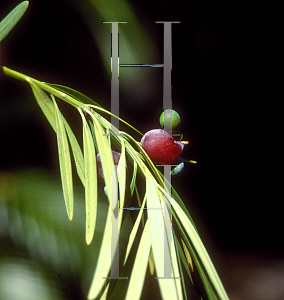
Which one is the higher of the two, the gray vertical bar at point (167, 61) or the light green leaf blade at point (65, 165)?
the gray vertical bar at point (167, 61)

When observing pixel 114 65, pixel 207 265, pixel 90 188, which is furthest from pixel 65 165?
pixel 114 65

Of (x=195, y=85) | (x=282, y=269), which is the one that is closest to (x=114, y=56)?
(x=195, y=85)

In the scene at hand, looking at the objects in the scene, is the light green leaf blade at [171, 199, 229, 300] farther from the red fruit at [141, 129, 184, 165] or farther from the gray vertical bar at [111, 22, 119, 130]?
the gray vertical bar at [111, 22, 119, 130]

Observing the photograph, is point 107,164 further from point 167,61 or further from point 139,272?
point 167,61

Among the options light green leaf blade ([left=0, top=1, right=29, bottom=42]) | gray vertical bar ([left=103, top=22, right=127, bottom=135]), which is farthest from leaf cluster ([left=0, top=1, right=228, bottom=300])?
gray vertical bar ([left=103, top=22, right=127, bottom=135])

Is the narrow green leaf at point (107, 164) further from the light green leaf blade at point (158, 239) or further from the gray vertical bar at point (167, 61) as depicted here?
the gray vertical bar at point (167, 61)

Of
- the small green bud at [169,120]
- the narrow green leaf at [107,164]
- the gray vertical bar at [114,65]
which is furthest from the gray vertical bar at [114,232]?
the gray vertical bar at [114,65]
